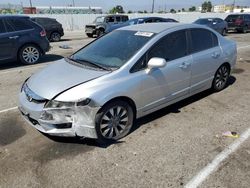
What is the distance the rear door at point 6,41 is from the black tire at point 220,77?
6.51 meters

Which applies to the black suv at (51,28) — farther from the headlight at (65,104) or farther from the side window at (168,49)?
the headlight at (65,104)

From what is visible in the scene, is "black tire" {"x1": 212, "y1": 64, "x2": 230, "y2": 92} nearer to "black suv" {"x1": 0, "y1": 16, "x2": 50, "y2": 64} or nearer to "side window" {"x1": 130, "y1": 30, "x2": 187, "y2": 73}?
"side window" {"x1": 130, "y1": 30, "x2": 187, "y2": 73}

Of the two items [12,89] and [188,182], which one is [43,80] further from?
[12,89]

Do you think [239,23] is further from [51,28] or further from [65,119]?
[65,119]

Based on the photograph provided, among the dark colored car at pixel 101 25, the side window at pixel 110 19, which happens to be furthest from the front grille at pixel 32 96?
the side window at pixel 110 19

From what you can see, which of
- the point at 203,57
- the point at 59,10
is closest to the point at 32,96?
the point at 203,57

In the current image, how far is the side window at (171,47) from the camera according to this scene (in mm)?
4311

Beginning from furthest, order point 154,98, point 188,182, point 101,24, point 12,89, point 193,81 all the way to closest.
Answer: point 101,24
point 12,89
point 193,81
point 154,98
point 188,182

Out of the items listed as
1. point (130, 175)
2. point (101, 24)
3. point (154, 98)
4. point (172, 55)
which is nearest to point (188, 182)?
point (130, 175)

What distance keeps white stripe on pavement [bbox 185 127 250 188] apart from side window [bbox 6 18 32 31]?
7888 mm

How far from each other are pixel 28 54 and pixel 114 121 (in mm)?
6664

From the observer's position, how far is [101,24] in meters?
20.5

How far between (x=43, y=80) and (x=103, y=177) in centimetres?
169

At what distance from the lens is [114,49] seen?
444cm
